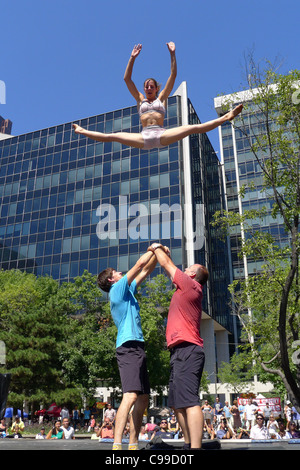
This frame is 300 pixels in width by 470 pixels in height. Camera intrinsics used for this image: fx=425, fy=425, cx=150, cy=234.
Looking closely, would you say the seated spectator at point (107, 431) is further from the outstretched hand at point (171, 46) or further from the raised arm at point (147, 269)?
the outstretched hand at point (171, 46)

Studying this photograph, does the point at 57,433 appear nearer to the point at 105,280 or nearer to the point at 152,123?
the point at 105,280

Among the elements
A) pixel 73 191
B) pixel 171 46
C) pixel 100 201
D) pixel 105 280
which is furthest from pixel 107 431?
pixel 73 191

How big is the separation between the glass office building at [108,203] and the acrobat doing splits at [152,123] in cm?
Result: 3191

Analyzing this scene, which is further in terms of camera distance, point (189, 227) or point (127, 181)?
point (127, 181)

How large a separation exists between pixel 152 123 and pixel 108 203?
39039 mm

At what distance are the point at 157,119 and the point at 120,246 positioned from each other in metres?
36.5

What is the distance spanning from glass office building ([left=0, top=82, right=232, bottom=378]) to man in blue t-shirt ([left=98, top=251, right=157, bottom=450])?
108ft

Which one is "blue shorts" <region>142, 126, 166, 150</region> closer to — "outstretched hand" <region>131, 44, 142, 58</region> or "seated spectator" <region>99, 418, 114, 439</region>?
"outstretched hand" <region>131, 44, 142, 58</region>

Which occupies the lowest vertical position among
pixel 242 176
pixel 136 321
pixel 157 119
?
pixel 136 321

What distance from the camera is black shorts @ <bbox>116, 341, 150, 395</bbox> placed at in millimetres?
4590

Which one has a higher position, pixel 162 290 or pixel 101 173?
pixel 101 173

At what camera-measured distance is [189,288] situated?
4.67m
